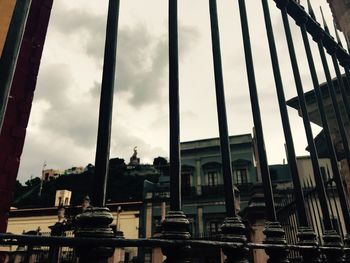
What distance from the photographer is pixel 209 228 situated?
78.8 feet

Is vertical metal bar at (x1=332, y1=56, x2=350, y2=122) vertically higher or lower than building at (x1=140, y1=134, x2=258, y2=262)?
lower

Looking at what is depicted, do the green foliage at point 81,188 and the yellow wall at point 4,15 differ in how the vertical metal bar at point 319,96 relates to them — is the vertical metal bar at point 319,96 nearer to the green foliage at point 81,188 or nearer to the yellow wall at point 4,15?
the yellow wall at point 4,15

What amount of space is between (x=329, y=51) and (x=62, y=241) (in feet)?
10.2

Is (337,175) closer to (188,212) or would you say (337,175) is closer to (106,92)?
(106,92)

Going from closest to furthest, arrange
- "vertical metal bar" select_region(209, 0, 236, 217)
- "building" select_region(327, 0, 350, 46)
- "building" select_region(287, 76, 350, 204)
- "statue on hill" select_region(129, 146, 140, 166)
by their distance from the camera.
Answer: "vertical metal bar" select_region(209, 0, 236, 217)
"building" select_region(287, 76, 350, 204)
"building" select_region(327, 0, 350, 46)
"statue on hill" select_region(129, 146, 140, 166)

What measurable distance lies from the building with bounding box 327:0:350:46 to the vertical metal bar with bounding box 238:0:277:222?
3.07m

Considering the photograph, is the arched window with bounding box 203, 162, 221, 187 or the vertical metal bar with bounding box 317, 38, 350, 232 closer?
the vertical metal bar with bounding box 317, 38, 350, 232

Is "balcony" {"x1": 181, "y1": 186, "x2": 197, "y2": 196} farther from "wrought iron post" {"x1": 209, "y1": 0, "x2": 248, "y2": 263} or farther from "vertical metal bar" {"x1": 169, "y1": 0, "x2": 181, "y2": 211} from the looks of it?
"vertical metal bar" {"x1": 169, "y1": 0, "x2": 181, "y2": 211}

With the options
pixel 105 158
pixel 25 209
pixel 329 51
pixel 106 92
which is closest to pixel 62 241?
pixel 105 158

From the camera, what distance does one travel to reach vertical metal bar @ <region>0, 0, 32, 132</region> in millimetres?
889

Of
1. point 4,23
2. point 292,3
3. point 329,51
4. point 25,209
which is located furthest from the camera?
point 25,209

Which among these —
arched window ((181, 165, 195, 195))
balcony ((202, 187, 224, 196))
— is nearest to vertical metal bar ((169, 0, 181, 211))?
balcony ((202, 187, 224, 196))

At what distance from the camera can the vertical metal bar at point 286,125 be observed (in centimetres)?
193

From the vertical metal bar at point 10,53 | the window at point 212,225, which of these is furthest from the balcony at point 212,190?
the vertical metal bar at point 10,53
